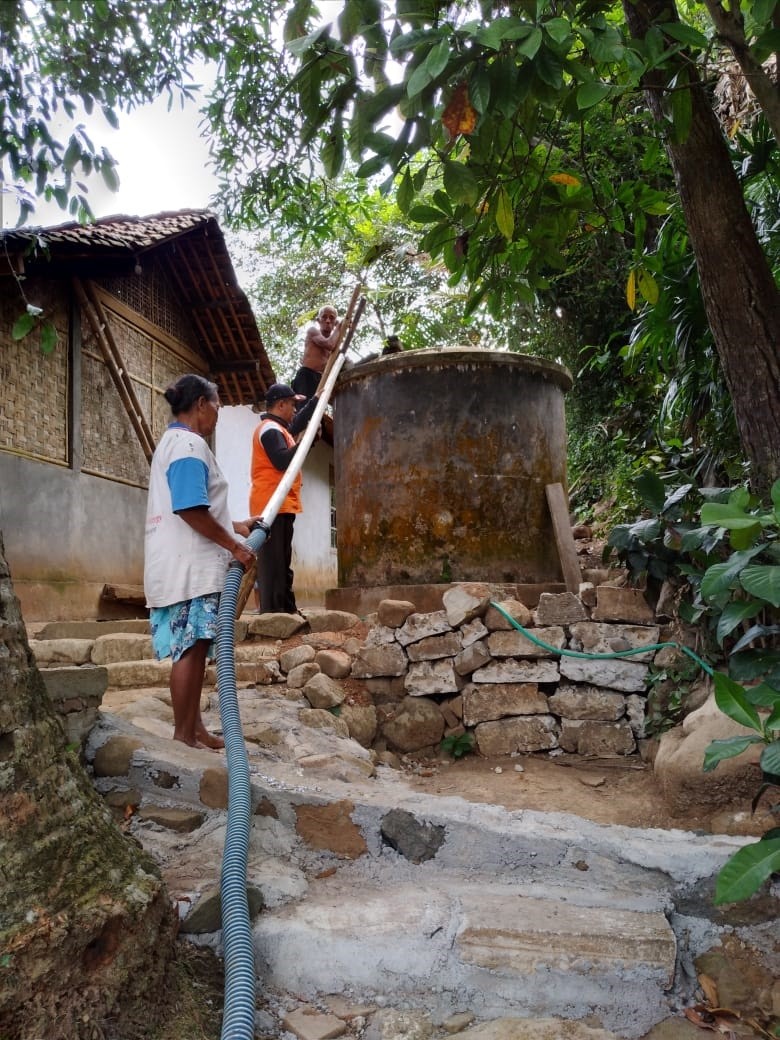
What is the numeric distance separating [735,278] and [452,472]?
2698 mm

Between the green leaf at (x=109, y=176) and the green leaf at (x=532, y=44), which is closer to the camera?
the green leaf at (x=532, y=44)

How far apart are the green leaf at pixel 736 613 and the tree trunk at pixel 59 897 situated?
1.66 metres

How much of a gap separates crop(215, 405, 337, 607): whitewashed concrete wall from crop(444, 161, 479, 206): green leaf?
316 inches

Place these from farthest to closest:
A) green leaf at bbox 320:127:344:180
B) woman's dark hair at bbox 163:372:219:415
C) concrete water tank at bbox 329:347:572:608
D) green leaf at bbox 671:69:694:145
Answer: concrete water tank at bbox 329:347:572:608
woman's dark hair at bbox 163:372:219:415
green leaf at bbox 671:69:694:145
green leaf at bbox 320:127:344:180

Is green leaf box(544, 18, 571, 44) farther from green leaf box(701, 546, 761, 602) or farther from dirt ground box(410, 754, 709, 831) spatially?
dirt ground box(410, 754, 709, 831)

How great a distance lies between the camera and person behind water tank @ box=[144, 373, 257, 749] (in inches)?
123

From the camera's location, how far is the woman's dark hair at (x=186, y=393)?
3375mm

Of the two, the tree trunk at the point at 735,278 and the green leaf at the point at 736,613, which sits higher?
the tree trunk at the point at 735,278

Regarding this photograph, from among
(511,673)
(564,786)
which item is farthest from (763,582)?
(511,673)

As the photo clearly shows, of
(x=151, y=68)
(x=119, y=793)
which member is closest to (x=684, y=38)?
(x=151, y=68)

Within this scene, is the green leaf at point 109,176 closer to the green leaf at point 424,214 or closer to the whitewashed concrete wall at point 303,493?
the green leaf at point 424,214

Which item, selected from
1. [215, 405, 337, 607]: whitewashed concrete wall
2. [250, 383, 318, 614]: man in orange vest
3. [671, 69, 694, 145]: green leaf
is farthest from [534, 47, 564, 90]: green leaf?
[215, 405, 337, 607]: whitewashed concrete wall

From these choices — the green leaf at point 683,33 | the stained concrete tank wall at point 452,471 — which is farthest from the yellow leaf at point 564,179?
the stained concrete tank wall at point 452,471

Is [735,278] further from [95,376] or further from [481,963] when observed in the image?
[95,376]
